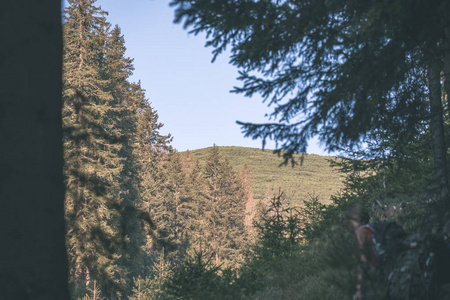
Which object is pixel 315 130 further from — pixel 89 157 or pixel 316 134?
pixel 89 157

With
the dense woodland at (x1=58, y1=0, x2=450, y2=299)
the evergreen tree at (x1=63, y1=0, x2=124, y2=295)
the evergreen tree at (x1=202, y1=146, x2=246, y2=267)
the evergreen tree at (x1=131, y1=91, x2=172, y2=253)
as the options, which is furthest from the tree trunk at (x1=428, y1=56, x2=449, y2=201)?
the evergreen tree at (x1=202, y1=146, x2=246, y2=267)

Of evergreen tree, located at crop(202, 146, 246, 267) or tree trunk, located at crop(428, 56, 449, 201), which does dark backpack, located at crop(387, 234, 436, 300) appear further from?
evergreen tree, located at crop(202, 146, 246, 267)

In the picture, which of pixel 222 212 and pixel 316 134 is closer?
pixel 316 134

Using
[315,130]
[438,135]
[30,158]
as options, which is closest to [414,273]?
[315,130]

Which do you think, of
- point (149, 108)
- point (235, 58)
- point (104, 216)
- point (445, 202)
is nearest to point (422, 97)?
point (445, 202)

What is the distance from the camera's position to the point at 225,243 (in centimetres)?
6338

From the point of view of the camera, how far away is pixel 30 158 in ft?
10.2

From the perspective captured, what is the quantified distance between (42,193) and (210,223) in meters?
61.3

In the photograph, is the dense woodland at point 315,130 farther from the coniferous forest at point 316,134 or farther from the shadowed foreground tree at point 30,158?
the shadowed foreground tree at point 30,158

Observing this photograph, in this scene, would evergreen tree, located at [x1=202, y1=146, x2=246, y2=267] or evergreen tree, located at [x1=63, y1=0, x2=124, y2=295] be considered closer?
evergreen tree, located at [x1=63, y1=0, x2=124, y2=295]

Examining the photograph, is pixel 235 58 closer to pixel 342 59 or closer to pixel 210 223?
pixel 342 59

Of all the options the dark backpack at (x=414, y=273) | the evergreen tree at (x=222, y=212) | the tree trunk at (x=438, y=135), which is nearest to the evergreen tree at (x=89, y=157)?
the dark backpack at (x=414, y=273)

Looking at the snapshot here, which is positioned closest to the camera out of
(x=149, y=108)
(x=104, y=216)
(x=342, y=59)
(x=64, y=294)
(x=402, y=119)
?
(x=64, y=294)

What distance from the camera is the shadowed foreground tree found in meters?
2.95
